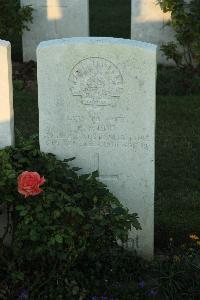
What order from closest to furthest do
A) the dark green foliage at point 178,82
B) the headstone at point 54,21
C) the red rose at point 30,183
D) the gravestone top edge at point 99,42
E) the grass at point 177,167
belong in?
1. the red rose at point 30,183
2. the gravestone top edge at point 99,42
3. the grass at point 177,167
4. the dark green foliage at point 178,82
5. the headstone at point 54,21

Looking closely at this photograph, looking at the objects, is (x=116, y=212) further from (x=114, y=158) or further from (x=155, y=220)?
Answer: (x=155, y=220)

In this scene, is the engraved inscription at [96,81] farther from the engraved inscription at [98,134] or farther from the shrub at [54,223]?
the shrub at [54,223]

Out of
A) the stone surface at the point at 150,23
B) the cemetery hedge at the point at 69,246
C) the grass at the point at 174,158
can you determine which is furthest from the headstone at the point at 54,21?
the cemetery hedge at the point at 69,246

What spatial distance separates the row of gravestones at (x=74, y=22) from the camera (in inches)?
384

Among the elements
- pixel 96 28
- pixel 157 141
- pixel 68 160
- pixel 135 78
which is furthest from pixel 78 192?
pixel 96 28

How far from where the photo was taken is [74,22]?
9945 mm

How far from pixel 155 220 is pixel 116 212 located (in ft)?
3.23

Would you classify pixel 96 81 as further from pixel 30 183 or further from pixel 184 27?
pixel 184 27

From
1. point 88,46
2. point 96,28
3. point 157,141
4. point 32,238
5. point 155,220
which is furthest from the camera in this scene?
point 96,28

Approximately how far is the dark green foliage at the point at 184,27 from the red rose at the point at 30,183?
5385mm

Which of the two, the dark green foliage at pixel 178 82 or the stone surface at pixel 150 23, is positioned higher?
the stone surface at pixel 150 23

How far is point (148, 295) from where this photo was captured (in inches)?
173

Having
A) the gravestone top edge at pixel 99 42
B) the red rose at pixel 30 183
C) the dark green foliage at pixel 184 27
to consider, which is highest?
the dark green foliage at pixel 184 27

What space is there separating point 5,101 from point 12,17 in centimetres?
526
